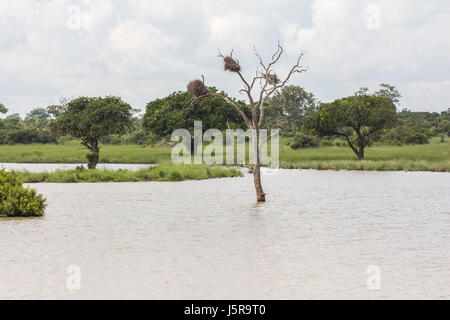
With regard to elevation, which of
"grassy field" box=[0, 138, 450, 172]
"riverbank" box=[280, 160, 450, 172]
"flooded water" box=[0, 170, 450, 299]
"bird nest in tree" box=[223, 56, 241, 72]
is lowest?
"flooded water" box=[0, 170, 450, 299]

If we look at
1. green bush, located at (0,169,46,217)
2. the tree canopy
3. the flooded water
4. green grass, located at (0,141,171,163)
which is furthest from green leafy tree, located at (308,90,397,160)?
green bush, located at (0,169,46,217)

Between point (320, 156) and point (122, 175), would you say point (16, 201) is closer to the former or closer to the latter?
point (122, 175)

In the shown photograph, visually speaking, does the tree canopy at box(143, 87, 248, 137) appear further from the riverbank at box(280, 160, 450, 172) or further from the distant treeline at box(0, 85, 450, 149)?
the riverbank at box(280, 160, 450, 172)

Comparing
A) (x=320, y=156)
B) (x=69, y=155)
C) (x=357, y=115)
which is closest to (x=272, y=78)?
(x=357, y=115)

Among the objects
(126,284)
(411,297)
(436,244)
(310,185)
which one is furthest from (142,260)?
(310,185)

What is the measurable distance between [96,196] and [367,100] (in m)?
43.3

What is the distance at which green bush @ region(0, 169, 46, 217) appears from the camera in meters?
21.7

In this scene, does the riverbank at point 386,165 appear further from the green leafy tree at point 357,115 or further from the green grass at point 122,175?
the green grass at point 122,175

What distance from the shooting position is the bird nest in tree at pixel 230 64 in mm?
24250

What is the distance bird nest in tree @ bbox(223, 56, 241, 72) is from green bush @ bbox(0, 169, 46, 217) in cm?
943

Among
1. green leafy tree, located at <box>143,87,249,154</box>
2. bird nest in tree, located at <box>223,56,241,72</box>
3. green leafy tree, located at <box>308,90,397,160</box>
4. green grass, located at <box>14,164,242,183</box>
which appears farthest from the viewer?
green leafy tree, located at <box>143,87,249,154</box>

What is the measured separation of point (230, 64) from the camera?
2425cm

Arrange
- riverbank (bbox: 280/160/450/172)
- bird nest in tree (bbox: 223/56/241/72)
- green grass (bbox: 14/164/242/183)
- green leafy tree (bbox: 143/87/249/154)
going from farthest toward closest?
1. green leafy tree (bbox: 143/87/249/154)
2. riverbank (bbox: 280/160/450/172)
3. green grass (bbox: 14/164/242/183)
4. bird nest in tree (bbox: 223/56/241/72)
